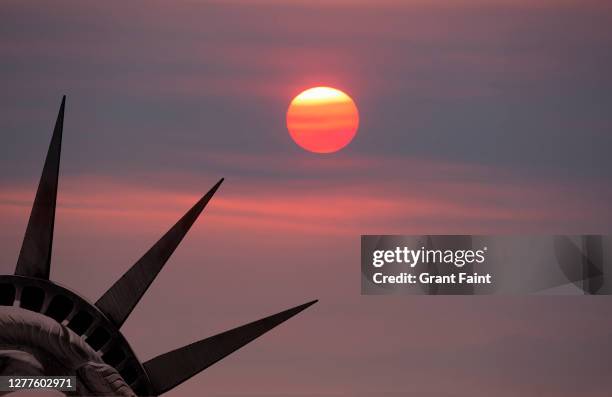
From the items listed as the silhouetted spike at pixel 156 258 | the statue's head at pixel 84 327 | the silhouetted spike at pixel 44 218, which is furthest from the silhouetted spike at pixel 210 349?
the silhouetted spike at pixel 44 218

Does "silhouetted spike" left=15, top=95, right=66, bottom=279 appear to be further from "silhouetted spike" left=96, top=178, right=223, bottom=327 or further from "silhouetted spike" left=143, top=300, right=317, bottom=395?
"silhouetted spike" left=143, top=300, right=317, bottom=395

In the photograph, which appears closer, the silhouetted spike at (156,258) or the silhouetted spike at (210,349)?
the silhouetted spike at (156,258)

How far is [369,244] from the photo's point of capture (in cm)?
1853

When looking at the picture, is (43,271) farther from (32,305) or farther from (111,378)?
(111,378)

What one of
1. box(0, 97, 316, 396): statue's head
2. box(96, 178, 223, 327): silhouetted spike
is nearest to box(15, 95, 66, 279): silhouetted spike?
box(0, 97, 316, 396): statue's head

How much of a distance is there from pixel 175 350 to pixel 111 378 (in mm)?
1390

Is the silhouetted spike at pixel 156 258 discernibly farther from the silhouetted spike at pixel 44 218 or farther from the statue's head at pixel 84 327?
the silhouetted spike at pixel 44 218

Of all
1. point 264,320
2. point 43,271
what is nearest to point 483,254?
point 264,320

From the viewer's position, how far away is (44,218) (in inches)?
562

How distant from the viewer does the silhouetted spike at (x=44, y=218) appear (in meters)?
14.3

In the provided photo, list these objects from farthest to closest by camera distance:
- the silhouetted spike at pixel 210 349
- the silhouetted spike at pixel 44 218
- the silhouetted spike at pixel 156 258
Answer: the silhouetted spike at pixel 210 349 < the silhouetted spike at pixel 156 258 < the silhouetted spike at pixel 44 218

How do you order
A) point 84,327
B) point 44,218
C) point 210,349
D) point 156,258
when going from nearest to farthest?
point 44,218, point 156,258, point 210,349, point 84,327

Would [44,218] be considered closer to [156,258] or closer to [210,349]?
[156,258]

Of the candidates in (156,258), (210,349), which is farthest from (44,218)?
(210,349)
